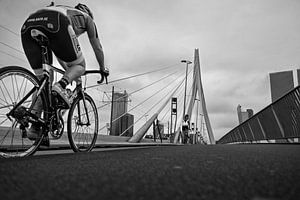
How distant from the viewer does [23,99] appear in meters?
2.29

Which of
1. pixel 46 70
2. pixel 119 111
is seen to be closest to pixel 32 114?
pixel 46 70

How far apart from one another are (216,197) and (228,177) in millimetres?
352

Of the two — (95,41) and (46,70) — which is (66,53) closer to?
(46,70)

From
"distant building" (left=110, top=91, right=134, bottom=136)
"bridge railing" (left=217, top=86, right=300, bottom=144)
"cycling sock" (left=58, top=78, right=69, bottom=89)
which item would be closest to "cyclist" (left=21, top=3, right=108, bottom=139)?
"cycling sock" (left=58, top=78, right=69, bottom=89)

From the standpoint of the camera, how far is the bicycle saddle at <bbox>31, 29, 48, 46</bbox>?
8.13 feet

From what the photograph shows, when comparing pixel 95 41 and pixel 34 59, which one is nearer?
pixel 34 59

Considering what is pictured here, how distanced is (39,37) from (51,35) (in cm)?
11

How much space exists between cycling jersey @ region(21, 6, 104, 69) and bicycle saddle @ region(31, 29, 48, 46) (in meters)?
0.03

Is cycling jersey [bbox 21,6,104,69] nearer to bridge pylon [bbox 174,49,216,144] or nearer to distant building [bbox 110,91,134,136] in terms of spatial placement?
distant building [bbox 110,91,134,136]

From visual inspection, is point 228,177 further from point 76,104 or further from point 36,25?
point 76,104

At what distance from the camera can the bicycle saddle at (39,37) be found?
8.13ft

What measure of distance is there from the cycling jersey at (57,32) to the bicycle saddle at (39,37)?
3cm

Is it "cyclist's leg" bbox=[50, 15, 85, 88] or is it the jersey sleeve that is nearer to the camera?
"cyclist's leg" bbox=[50, 15, 85, 88]

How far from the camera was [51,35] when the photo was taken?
2543 mm
